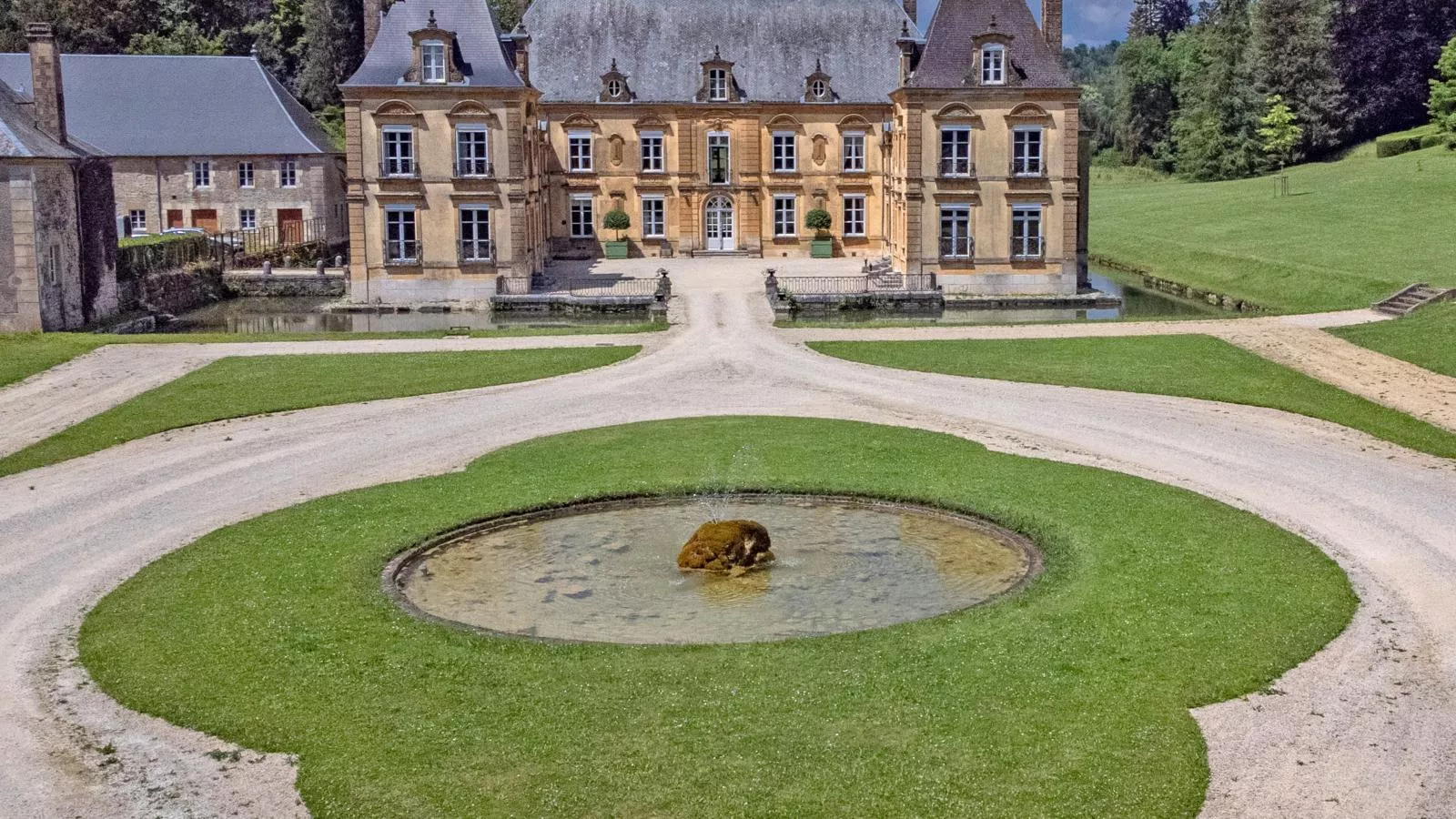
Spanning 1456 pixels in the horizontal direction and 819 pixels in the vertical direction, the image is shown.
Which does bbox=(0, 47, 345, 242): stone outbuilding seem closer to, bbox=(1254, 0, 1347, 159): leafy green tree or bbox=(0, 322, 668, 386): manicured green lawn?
bbox=(0, 322, 668, 386): manicured green lawn

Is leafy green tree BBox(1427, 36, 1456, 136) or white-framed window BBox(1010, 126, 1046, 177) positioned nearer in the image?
white-framed window BBox(1010, 126, 1046, 177)

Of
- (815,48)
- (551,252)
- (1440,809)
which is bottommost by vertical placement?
(1440,809)

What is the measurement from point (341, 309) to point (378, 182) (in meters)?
4.58

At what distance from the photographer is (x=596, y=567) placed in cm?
1934

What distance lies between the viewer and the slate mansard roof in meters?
67.5

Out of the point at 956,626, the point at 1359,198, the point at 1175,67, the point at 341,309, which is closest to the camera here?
the point at 956,626

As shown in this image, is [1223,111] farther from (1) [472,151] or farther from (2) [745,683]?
(2) [745,683]

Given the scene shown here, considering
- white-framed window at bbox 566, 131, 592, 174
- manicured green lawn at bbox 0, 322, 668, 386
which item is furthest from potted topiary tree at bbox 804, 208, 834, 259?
manicured green lawn at bbox 0, 322, 668, 386

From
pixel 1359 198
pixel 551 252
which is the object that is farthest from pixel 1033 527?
pixel 1359 198

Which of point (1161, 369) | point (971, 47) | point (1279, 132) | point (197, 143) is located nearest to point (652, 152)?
point (971, 47)

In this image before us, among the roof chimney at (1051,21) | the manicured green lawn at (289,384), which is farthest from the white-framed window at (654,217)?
the manicured green lawn at (289,384)

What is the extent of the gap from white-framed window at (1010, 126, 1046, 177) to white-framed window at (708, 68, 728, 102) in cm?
1580

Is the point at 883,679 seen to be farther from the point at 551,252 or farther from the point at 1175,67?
Answer: the point at 1175,67

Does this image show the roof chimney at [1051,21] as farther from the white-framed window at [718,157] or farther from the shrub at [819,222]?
the white-framed window at [718,157]
